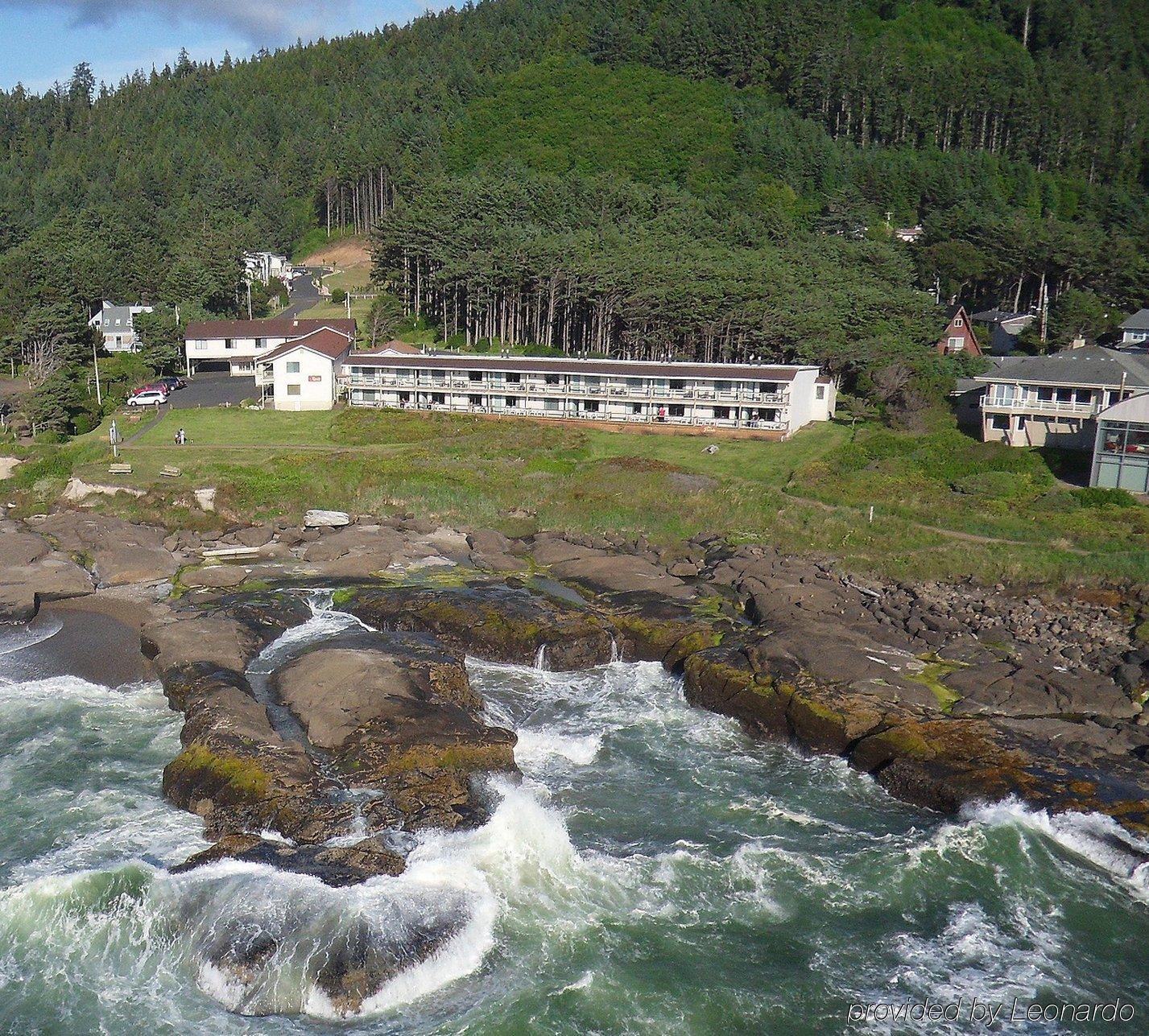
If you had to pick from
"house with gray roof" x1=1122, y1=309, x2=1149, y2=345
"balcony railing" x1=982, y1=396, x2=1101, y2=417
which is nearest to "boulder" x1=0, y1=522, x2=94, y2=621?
"balcony railing" x1=982, y1=396, x2=1101, y2=417

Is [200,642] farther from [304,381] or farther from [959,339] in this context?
[959,339]

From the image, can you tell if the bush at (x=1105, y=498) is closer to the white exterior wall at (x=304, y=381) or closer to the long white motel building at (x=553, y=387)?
the long white motel building at (x=553, y=387)

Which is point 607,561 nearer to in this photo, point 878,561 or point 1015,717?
point 878,561

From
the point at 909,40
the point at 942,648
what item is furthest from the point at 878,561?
the point at 909,40

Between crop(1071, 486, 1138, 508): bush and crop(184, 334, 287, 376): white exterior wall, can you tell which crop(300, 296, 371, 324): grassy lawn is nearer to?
crop(184, 334, 287, 376): white exterior wall

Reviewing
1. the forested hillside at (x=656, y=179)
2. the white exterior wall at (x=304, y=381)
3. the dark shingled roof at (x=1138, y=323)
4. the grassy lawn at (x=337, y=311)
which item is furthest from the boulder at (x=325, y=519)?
the dark shingled roof at (x=1138, y=323)
